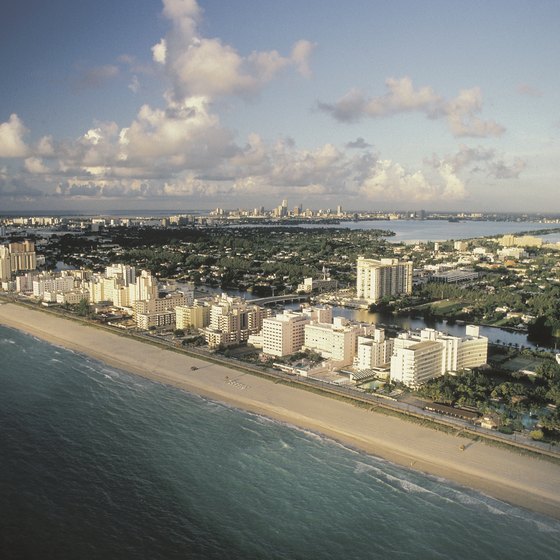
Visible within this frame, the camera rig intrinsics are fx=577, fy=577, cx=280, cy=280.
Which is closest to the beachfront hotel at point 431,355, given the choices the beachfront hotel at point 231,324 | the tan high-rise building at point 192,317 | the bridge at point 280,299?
the beachfront hotel at point 231,324

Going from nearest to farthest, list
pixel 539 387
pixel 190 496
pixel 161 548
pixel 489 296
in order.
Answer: pixel 161 548, pixel 190 496, pixel 539 387, pixel 489 296

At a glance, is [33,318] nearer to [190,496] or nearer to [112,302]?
A: [112,302]

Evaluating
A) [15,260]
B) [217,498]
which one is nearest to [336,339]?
[217,498]

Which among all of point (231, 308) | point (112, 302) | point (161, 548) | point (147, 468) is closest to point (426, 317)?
point (231, 308)

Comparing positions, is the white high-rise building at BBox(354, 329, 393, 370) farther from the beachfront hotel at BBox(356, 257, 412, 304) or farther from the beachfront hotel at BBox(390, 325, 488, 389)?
the beachfront hotel at BBox(356, 257, 412, 304)

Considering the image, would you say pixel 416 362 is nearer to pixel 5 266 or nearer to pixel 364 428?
pixel 364 428

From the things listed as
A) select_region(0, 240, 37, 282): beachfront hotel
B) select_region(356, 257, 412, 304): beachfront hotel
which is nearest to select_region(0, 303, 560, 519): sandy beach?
select_region(356, 257, 412, 304): beachfront hotel

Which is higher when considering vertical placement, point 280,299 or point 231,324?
point 231,324
